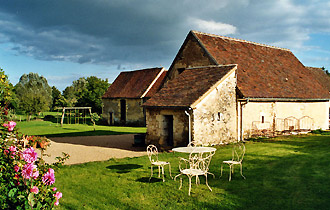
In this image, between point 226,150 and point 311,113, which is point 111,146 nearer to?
point 226,150

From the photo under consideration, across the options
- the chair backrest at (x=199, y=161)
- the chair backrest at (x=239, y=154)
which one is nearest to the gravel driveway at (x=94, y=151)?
the chair backrest at (x=239, y=154)

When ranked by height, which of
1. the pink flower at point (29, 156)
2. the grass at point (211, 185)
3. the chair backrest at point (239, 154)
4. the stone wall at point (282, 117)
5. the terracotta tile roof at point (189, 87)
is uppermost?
the terracotta tile roof at point (189, 87)

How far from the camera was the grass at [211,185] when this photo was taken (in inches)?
282

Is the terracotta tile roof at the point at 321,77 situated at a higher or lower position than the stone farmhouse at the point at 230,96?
higher

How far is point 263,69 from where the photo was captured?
21438 mm

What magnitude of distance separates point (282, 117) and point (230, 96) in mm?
5484

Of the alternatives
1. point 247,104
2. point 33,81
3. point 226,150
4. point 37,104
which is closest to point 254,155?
point 226,150

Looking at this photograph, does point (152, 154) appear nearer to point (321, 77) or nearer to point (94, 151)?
point (94, 151)

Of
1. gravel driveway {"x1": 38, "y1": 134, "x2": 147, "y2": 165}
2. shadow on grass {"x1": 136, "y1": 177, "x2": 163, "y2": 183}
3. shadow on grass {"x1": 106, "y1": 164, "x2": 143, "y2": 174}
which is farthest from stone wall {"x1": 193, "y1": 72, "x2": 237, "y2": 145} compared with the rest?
shadow on grass {"x1": 136, "y1": 177, "x2": 163, "y2": 183}

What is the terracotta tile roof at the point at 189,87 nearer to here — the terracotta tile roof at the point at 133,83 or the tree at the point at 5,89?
the tree at the point at 5,89

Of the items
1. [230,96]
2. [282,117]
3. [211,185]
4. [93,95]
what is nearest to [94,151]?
[230,96]

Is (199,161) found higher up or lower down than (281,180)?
higher up

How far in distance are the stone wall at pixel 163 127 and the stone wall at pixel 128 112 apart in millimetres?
16515

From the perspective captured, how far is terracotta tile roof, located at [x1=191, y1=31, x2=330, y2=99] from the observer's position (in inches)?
748
